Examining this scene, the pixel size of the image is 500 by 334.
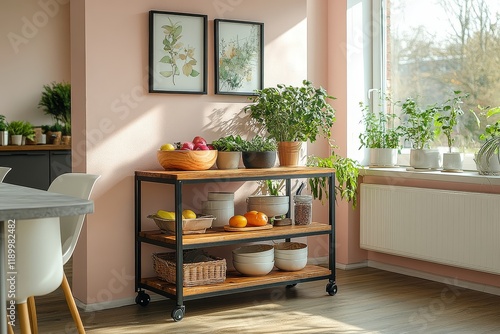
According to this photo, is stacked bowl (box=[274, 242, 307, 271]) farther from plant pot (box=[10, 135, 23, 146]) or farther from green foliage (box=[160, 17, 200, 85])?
plant pot (box=[10, 135, 23, 146])

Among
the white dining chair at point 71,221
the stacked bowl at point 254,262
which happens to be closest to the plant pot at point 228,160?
the stacked bowl at point 254,262

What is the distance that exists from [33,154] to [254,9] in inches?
119

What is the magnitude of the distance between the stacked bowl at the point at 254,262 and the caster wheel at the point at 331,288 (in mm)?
430

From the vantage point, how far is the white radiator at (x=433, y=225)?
15.3 feet

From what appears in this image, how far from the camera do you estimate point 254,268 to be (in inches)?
181

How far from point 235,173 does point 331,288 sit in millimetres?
1064

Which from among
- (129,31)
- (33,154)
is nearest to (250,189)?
(129,31)

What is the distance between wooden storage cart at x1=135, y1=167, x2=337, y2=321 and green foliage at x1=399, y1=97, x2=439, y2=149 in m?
0.79

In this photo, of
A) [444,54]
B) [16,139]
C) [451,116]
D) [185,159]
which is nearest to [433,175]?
[451,116]

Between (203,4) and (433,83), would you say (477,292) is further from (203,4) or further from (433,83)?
(203,4)

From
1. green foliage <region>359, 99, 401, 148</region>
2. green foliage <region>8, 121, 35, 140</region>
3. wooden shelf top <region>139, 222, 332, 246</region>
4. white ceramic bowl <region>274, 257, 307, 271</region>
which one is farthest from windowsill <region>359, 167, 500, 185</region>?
green foliage <region>8, 121, 35, 140</region>

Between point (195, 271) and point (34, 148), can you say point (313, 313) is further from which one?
point (34, 148)

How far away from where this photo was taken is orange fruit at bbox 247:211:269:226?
458 centimetres

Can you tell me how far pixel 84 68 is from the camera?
4.40 m
